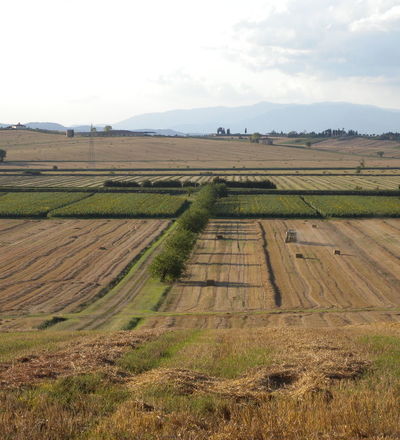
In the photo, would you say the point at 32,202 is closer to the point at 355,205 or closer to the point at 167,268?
the point at 167,268

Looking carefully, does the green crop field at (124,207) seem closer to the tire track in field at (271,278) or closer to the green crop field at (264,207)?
the green crop field at (264,207)

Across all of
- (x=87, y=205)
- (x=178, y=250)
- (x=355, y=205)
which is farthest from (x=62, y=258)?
(x=355, y=205)

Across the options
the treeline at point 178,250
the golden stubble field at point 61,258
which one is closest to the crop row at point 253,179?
the golden stubble field at point 61,258

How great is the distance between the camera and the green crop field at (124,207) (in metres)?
81.6

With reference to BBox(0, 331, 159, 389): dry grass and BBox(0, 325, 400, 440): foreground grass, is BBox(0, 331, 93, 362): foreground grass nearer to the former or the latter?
BBox(0, 331, 159, 389): dry grass

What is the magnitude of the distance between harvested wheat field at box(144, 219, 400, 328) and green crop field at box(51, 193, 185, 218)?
16.7 metres

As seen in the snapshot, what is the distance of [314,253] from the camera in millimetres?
56406

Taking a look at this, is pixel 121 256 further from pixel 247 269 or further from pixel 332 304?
pixel 332 304

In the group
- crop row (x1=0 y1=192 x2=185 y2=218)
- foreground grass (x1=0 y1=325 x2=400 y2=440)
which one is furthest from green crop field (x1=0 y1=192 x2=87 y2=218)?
foreground grass (x1=0 y1=325 x2=400 y2=440)

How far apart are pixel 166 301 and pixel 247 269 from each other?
12609mm

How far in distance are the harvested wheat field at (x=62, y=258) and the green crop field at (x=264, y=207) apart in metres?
15.1

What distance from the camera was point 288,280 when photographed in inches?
1784

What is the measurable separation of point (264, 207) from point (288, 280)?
42.9 meters

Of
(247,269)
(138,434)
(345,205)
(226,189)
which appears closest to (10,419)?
(138,434)
